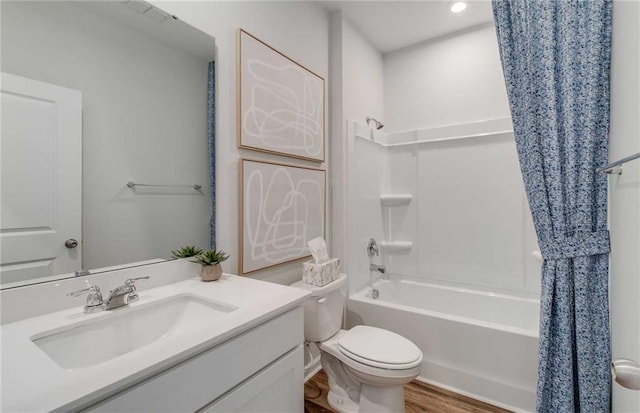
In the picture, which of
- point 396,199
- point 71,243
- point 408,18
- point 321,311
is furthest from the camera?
point 396,199

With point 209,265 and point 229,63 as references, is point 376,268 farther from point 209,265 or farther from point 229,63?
point 229,63

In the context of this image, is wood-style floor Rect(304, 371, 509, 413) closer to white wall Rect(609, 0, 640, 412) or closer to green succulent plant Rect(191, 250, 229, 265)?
white wall Rect(609, 0, 640, 412)

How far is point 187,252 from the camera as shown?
53.0 inches

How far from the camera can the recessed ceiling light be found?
218 cm

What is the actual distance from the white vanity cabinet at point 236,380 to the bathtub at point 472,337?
3.69 feet

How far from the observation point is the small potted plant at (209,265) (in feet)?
4.26

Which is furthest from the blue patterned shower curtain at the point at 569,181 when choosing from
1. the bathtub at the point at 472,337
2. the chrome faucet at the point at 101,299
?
the chrome faucet at the point at 101,299

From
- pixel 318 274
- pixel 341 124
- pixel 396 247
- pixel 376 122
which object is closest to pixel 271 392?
pixel 318 274

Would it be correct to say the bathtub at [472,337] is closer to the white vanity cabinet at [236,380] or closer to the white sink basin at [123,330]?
the white vanity cabinet at [236,380]

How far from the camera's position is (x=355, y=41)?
2488 mm

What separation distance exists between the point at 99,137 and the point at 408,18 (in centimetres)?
239

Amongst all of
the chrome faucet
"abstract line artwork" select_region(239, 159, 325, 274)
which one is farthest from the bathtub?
the chrome faucet

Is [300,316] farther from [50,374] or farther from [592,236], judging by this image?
[592,236]

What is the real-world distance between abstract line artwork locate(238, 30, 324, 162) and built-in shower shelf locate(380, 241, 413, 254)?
1.13m
